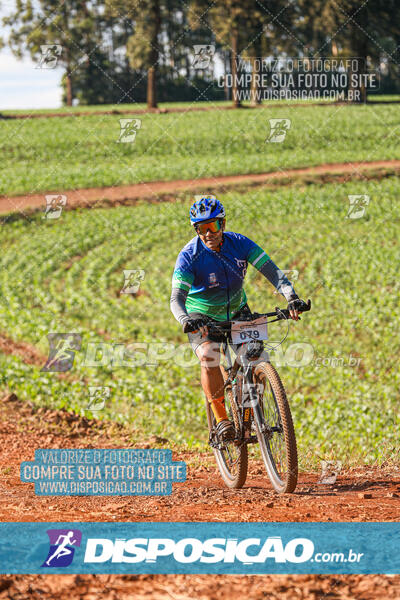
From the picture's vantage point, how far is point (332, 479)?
21.9 ft

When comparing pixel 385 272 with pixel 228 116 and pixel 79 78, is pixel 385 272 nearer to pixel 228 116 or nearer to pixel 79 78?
pixel 228 116

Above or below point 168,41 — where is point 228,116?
below

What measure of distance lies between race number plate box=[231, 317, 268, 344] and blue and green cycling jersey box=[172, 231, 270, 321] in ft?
1.28

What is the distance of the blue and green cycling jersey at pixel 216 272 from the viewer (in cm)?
622

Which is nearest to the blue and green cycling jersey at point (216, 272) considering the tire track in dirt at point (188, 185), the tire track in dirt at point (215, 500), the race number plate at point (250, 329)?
the race number plate at point (250, 329)

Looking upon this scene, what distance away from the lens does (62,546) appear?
4.37m

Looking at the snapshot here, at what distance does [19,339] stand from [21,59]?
1755 inches

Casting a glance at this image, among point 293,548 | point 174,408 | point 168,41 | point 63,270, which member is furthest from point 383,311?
point 168,41

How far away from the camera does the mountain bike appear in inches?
220

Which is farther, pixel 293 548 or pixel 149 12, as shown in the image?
pixel 149 12

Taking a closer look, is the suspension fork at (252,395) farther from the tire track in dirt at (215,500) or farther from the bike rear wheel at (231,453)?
the tire track in dirt at (215,500)

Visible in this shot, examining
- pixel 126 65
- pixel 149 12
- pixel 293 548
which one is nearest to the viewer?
pixel 293 548

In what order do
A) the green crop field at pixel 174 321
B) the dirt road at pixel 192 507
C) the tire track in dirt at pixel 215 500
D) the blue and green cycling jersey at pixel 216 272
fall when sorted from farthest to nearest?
the green crop field at pixel 174 321 → the blue and green cycling jersey at pixel 216 272 → the tire track in dirt at pixel 215 500 → the dirt road at pixel 192 507

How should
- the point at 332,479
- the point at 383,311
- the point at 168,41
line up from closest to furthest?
1. the point at 332,479
2. the point at 383,311
3. the point at 168,41
